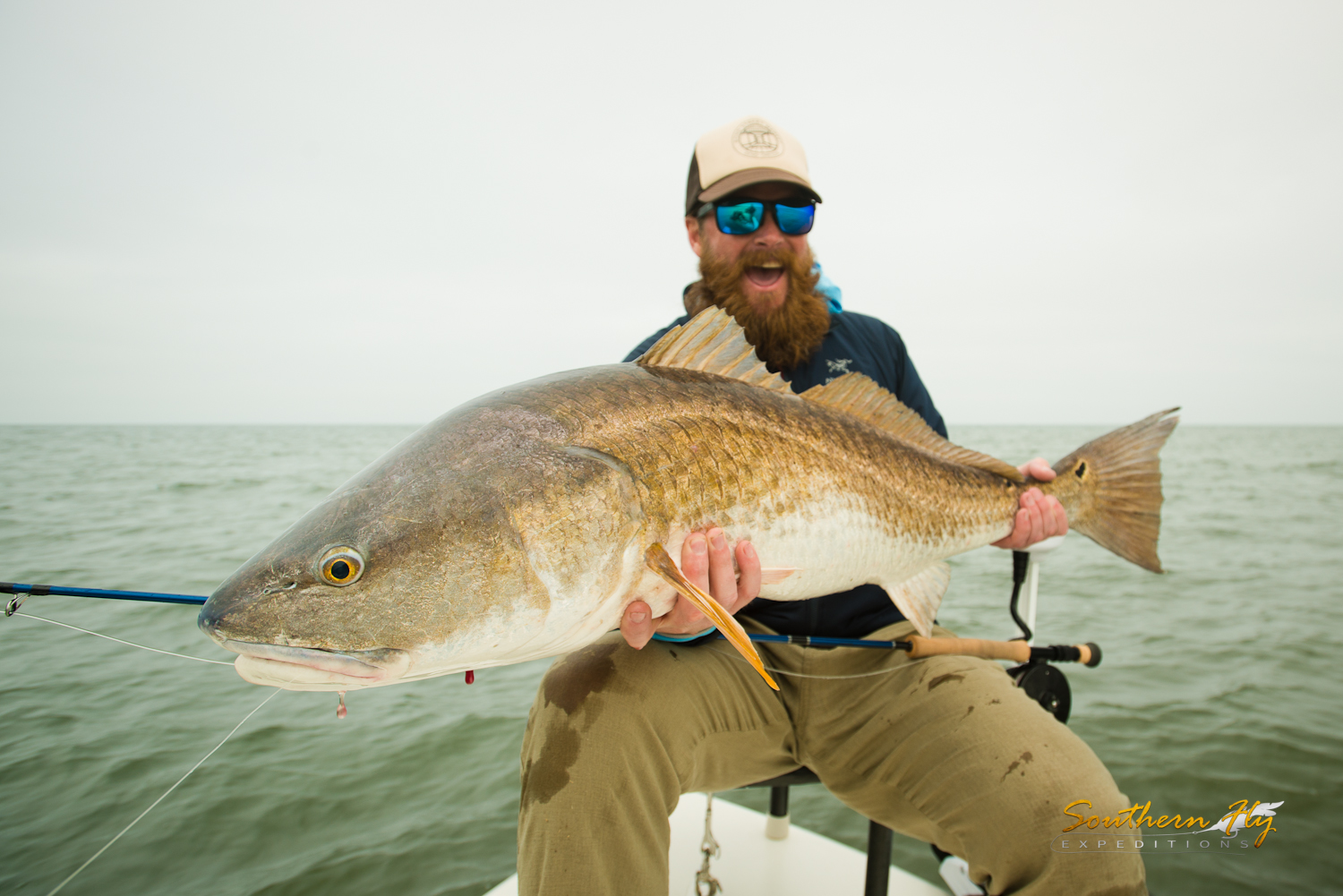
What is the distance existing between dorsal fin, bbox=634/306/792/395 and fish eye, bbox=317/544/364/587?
1.06 m

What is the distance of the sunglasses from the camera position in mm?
3377

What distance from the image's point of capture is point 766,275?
3.49 metres

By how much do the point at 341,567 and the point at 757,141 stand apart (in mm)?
2895

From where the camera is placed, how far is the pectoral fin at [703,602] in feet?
5.04

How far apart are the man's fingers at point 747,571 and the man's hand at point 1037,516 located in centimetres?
143

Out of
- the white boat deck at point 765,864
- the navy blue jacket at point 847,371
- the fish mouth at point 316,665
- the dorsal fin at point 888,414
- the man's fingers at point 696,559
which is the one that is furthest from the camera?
the white boat deck at point 765,864

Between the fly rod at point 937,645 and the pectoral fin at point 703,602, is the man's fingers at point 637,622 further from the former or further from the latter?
the fly rod at point 937,645

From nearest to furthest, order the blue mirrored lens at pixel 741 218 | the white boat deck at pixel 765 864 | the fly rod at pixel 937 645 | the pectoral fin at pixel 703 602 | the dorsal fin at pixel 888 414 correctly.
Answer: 1. the pectoral fin at pixel 703 602
2. the dorsal fin at pixel 888 414
3. the fly rod at pixel 937 645
4. the white boat deck at pixel 765 864
5. the blue mirrored lens at pixel 741 218

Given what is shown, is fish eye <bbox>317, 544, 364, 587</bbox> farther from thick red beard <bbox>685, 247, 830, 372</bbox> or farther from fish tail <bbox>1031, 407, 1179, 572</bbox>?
fish tail <bbox>1031, 407, 1179, 572</bbox>

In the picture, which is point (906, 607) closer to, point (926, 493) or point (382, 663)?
point (926, 493)

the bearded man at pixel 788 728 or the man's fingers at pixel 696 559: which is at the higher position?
the man's fingers at pixel 696 559

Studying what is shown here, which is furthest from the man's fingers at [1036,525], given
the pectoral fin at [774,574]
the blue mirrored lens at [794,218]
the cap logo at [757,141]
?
the cap logo at [757,141]

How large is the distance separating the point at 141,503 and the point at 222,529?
19.2 feet

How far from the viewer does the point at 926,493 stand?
2.51 meters
